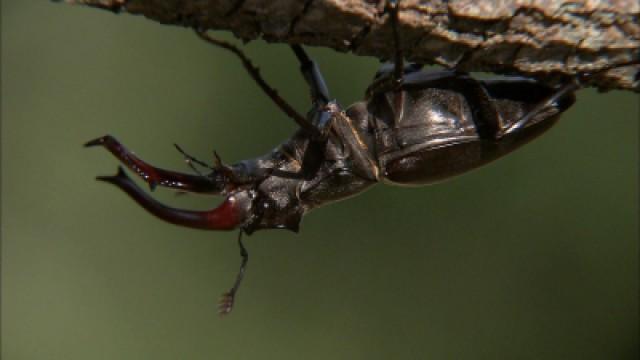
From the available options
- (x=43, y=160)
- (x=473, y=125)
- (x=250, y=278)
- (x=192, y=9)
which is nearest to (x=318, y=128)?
(x=473, y=125)

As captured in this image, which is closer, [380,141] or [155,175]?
[155,175]

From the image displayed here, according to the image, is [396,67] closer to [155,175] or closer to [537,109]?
[537,109]

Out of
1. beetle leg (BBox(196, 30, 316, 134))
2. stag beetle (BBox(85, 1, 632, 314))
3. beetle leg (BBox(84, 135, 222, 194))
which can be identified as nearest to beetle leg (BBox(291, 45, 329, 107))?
stag beetle (BBox(85, 1, 632, 314))

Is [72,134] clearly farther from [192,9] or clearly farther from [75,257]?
[192,9]

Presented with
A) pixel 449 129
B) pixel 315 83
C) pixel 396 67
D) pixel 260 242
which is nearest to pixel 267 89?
pixel 315 83

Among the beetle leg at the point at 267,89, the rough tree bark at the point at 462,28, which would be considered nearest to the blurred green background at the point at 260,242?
the beetle leg at the point at 267,89

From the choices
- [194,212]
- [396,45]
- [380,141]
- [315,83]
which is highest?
[396,45]
